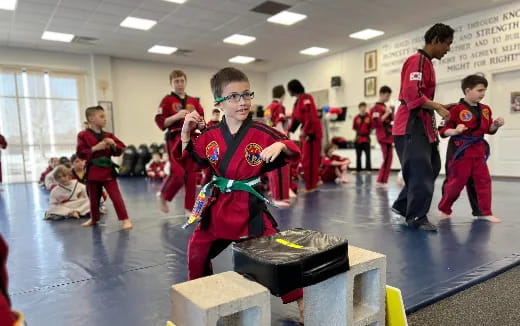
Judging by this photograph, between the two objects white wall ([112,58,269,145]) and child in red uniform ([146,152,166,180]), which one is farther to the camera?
white wall ([112,58,269,145])

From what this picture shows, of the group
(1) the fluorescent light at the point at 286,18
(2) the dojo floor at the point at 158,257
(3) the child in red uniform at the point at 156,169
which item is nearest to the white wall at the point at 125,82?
(3) the child in red uniform at the point at 156,169

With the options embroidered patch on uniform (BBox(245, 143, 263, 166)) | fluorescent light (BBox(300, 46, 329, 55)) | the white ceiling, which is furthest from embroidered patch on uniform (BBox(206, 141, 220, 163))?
fluorescent light (BBox(300, 46, 329, 55))

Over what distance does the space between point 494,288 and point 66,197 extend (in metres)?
4.40

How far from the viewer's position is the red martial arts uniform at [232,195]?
156 cm

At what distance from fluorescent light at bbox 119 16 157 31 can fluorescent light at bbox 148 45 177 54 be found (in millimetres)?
1767

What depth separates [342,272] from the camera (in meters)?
1.22

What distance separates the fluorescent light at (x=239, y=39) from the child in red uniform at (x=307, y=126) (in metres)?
4.35

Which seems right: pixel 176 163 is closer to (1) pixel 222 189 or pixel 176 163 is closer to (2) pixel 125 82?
(1) pixel 222 189

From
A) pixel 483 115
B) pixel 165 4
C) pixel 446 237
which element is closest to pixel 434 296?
pixel 446 237

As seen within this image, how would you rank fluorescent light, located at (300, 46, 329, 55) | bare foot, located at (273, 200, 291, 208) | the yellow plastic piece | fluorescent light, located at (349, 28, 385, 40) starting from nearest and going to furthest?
the yellow plastic piece
bare foot, located at (273, 200, 291, 208)
fluorescent light, located at (349, 28, 385, 40)
fluorescent light, located at (300, 46, 329, 55)

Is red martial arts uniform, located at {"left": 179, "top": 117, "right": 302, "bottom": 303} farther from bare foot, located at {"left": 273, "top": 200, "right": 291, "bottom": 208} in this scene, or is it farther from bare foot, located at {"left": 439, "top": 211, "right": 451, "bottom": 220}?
bare foot, located at {"left": 273, "top": 200, "right": 291, "bottom": 208}

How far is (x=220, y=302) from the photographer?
1.02 m

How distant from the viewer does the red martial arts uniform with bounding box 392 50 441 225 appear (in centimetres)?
290

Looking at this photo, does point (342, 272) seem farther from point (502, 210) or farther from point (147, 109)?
point (147, 109)
